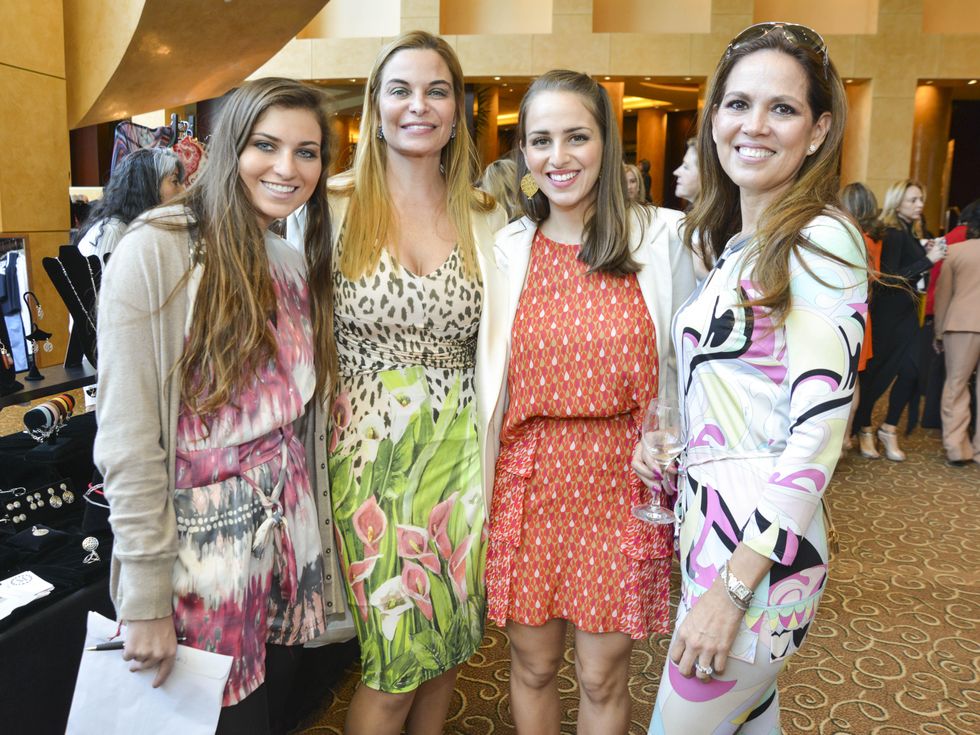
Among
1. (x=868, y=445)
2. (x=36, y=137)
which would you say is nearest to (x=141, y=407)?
(x=868, y=445)

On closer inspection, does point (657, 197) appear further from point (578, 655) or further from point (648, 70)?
point (578, 655)

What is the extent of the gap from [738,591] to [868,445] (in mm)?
5456

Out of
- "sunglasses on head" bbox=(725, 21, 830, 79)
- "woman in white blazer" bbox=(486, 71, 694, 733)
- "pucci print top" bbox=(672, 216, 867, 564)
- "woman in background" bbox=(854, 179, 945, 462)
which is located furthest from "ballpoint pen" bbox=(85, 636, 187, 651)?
"woman in background" bbox=(854, 179, 945, 462)

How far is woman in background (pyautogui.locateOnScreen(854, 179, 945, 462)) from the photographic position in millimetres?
5930

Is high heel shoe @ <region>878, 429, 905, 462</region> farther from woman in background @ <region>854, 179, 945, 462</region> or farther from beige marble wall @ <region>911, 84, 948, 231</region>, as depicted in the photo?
beige marble wall @ <region>911, 84, 948, 231</region>

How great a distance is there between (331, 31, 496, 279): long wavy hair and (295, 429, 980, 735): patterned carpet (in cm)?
Result: 163

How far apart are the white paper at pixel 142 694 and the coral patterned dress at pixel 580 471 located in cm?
72

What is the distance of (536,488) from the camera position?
A: 196 centimetres

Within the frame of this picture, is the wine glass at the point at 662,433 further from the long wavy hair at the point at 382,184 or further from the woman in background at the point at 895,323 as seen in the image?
the woman in background at the point at 895,323

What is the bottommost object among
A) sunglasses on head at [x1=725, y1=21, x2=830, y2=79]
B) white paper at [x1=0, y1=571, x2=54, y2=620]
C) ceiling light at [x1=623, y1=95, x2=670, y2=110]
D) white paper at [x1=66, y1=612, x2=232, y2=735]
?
white paper at [x1=0, y1=571, x2=54, y2=620]

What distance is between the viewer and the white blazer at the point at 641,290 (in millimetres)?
1969

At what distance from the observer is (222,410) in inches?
61.4

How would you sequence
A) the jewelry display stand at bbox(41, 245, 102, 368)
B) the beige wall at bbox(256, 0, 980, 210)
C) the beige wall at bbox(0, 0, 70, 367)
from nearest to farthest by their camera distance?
the jewelry display stand at bbox(41, 245, 102, 368) < the beige wall at bbox(0, 0, 70, 367) < the beige wall at bbox(256, 0, 980, 210)

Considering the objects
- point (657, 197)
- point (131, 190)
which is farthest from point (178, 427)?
point (657, 197)
